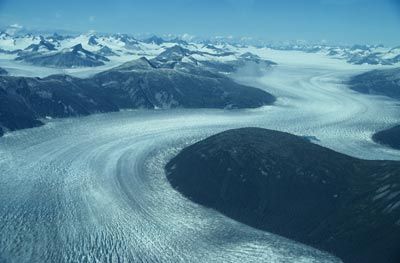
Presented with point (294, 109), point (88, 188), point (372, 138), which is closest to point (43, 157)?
point (88, 188)

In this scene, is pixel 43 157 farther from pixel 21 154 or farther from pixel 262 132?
pixel 262 132

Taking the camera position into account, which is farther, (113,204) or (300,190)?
(300,190)

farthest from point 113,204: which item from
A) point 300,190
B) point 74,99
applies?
point 74,99

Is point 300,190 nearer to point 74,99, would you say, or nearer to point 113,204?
point 113,204

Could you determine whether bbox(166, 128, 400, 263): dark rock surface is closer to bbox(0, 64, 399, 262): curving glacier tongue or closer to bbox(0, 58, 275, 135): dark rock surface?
bbox(0, 64, 399, 262): curving glacier tongue

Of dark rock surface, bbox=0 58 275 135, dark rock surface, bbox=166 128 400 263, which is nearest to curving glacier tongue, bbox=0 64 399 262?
dark rock surface, bbox=166 128 400 263

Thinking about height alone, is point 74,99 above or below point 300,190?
above
